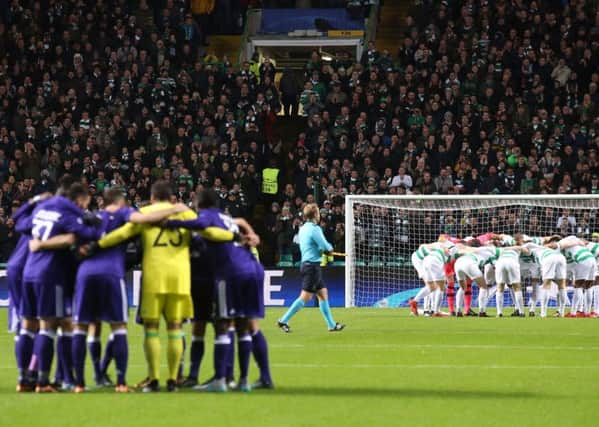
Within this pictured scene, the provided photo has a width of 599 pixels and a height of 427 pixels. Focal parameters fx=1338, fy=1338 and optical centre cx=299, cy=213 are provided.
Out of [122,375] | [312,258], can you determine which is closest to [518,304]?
[312,258]

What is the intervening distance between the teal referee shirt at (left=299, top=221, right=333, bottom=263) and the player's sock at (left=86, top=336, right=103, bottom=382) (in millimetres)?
8176

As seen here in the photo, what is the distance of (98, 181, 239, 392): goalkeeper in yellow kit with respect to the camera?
11984 mm

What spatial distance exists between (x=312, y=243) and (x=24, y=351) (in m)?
8.86

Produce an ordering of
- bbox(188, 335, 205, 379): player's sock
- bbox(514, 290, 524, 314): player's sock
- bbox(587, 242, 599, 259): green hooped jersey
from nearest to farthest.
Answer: bbox(188, 335, 205, 379): player's sock < bbox(514, 290, 524, 314): player's sock < bbox(587, 242, 599, 259): green hooped jersey

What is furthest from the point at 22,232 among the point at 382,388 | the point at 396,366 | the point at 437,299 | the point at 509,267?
the point at 509,267

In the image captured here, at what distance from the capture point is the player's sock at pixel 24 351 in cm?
1248

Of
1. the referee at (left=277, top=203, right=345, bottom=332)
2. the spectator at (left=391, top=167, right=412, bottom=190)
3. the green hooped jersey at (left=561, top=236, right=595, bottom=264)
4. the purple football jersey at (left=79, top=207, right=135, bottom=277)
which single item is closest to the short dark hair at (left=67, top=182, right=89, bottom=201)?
the purple football jersey at (left=79, top=207, right=135, bottom=277)

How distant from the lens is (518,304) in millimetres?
25906

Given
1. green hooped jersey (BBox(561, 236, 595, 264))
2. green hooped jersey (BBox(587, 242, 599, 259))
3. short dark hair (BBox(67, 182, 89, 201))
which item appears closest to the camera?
short dark hair (BBox(67, 182, 89, 201))

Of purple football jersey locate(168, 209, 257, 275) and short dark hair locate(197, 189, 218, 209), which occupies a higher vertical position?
short dark hair locate(197, 189, 218, 209)

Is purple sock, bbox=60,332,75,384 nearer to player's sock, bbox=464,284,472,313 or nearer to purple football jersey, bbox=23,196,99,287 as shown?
purple football jersey, bbox=23,196,99,287

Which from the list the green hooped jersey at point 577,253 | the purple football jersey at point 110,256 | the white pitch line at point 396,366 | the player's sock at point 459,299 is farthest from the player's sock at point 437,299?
the purple football jersey at point 110,256

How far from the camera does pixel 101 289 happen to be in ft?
39.4

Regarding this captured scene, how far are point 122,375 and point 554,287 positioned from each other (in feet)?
56.2
